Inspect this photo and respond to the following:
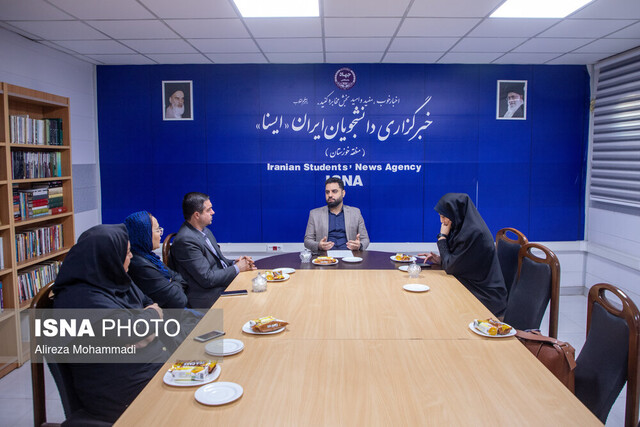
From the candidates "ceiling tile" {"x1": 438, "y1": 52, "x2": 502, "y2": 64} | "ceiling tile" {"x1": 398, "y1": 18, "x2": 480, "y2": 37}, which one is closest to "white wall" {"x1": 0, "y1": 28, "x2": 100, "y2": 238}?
"ceiling tile" {"x1": 398, "y1": 18, "x2": 480, "y2": 37}

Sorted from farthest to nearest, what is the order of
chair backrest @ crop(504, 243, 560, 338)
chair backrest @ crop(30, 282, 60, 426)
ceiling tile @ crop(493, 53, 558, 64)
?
ceiling tile @ crop(493, 53, 558, 64)
chair backrest @ crop(504, 243, 560, 338)
chair backrest @ crop(30, 282, 60, 426)

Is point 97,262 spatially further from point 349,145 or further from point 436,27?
point 349,145

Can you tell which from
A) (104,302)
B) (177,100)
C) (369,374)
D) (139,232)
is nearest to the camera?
(369,374)

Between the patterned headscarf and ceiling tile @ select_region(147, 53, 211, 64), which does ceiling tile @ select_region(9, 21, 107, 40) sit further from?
the patterned headscarf

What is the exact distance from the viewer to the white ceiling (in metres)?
3.49

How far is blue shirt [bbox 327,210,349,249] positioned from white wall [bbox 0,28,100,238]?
9.47ft

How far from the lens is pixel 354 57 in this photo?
201 inches

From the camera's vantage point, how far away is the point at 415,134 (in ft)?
18.2

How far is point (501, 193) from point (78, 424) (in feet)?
16.7

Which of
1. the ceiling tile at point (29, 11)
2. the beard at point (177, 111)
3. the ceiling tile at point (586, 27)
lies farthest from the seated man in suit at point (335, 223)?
the ceiling tile at point (29, 11)

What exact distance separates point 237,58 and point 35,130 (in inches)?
86.3

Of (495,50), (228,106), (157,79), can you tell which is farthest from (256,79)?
(495,50)

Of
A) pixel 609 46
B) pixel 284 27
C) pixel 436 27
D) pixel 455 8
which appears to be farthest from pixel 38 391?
pixel 609 46

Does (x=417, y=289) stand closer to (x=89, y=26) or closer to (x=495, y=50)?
(x=495, y=50)
